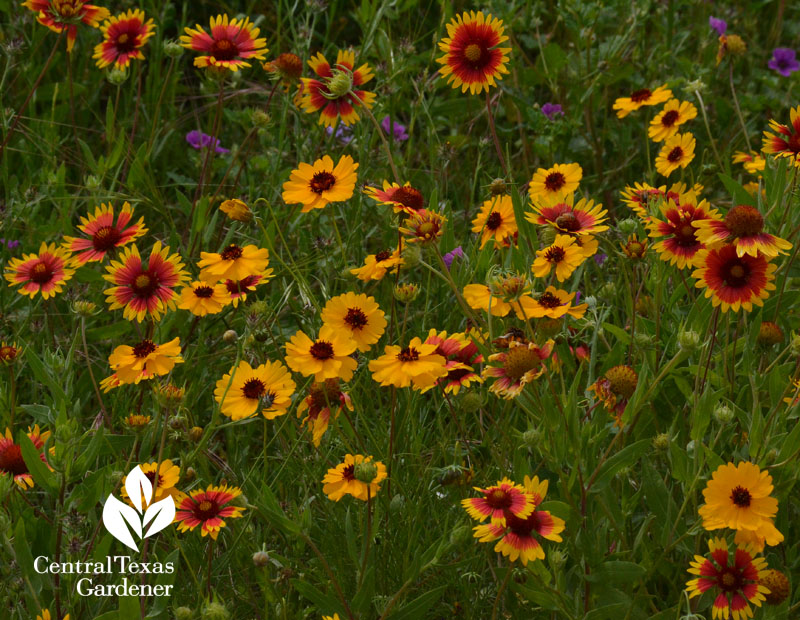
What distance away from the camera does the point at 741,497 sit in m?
1.13

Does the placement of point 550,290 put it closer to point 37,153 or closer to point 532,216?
point 532,216

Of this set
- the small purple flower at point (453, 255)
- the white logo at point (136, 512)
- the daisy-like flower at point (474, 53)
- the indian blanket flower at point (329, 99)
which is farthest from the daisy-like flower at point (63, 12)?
the white logo at point (136, 512)

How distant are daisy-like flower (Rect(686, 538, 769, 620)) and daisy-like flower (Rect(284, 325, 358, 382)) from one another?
0.54 metres

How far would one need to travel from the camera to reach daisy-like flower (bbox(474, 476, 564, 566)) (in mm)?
1141

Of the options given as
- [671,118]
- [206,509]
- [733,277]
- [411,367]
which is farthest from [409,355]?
[671,118]

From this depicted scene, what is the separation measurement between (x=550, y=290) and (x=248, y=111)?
1371 mm

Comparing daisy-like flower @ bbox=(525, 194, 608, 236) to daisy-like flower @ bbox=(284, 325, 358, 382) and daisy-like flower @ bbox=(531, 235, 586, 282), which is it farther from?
daisy-like flower @ bbox=(284, 325, 358, 382)

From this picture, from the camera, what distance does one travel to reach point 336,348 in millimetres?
1332

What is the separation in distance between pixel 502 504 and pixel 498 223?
0.66 m

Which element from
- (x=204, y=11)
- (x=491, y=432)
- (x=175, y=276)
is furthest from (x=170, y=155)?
(x=491, y=432)

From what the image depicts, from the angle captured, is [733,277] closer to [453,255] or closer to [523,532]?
[523,532]

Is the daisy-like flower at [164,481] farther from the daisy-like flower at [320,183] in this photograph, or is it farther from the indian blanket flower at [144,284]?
the daisy-like flower at [320,183]

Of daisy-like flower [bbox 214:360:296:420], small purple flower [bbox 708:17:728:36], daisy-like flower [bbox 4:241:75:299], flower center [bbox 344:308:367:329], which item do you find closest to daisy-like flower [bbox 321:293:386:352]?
flower center [bbox 344:308:367:329]

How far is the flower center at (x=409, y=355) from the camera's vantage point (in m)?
1.32
